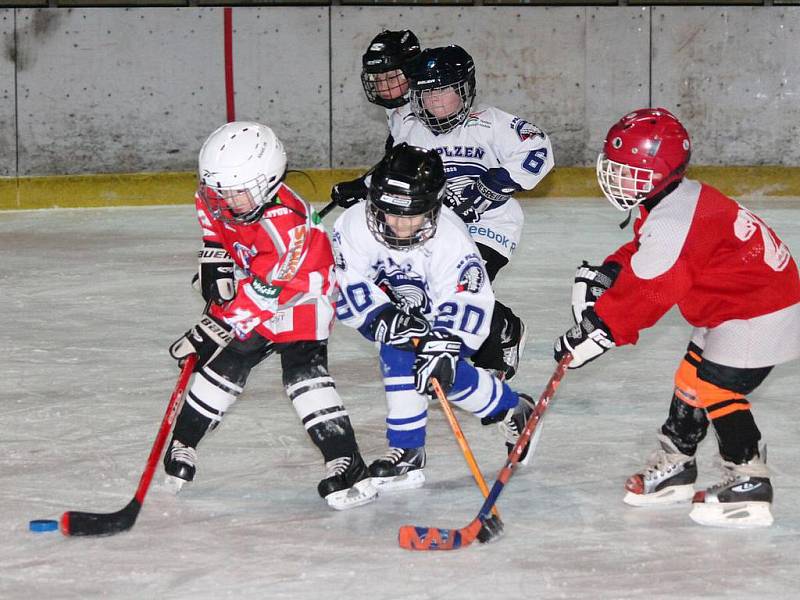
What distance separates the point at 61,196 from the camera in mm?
8422

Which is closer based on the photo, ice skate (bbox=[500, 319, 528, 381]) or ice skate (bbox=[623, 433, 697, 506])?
ice skate (bbox=[623, 433, 697, 506])

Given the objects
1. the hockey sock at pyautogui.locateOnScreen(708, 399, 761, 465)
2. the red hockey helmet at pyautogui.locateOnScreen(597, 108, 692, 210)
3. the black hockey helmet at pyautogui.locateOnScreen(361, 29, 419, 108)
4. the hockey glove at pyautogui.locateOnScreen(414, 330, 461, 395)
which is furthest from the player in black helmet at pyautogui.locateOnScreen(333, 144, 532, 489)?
the black hockey helmet at pyautogui.locateOnScreen(361, 29, 419, 108)

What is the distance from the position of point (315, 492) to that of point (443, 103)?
1.34 m

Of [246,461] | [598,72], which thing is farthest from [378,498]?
[598,72]

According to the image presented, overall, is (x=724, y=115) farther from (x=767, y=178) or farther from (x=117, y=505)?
(x=117, y=505)

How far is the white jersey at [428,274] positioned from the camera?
309 centimetres

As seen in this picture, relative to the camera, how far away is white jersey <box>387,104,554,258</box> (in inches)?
161

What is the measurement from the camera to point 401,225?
303 cm

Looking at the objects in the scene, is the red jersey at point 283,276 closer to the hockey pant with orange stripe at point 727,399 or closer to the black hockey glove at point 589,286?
the black hockey glove at point 589,286

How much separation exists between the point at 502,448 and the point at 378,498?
0.56 metres

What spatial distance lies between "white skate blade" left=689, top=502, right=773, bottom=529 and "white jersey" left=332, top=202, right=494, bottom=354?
0.65 meters

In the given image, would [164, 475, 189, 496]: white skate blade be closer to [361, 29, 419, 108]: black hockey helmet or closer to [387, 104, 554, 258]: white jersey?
[387, 104, 554, 258]: white jersey

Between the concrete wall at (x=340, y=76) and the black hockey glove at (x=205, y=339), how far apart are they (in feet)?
18.6

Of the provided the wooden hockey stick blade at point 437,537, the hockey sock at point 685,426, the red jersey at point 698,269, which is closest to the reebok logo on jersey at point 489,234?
the hockey sock at point 685,426
